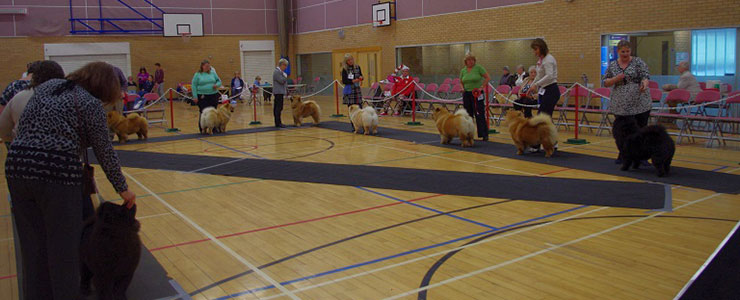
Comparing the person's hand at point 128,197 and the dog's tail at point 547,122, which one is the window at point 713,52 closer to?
the dog's tail at point 547,122

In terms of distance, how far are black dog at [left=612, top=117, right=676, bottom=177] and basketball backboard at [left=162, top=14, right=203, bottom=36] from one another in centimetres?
2277

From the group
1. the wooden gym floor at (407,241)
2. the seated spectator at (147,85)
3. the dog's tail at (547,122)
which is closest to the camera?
the wooden gym floor at (407,241)

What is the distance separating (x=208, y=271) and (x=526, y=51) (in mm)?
14333

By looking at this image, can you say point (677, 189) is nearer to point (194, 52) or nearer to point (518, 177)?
point (518, 177)

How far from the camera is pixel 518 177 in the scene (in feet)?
23.6

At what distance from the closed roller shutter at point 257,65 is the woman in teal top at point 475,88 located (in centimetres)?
1983

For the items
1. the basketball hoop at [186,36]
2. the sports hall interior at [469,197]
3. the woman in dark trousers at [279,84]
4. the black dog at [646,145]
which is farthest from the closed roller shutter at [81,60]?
the black dog at [646,145]

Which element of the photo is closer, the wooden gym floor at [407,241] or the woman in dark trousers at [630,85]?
the wooden gym floor at [407,241]

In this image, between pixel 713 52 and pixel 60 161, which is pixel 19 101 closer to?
pixel 60 161

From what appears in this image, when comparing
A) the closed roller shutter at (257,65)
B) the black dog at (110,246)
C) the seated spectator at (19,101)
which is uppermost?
the closed roller shutter at (257,65)

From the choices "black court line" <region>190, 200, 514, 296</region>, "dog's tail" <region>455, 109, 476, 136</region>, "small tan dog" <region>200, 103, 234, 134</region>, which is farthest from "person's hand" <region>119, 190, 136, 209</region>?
"small tan dog" <region>200, 103, 234, 134</region>

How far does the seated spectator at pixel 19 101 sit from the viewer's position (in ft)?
11.9

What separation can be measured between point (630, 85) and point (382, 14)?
15.8 meters

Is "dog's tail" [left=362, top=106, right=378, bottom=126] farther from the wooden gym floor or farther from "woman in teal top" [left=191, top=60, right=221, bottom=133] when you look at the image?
the wooden gym floor
